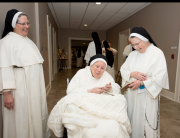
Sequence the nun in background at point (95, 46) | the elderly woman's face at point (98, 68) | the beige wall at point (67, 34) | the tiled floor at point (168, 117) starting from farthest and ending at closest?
the beige wall at point (67, 34)
the nun in background at point (95, 46)
the tiled floor at point (168, 117)
the elderly woman's face at point (98, 68)

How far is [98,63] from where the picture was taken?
5.82ft

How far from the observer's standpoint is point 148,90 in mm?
1574

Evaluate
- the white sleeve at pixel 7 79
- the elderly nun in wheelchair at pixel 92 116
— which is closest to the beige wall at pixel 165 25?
the elderly nun in wheelchair at pixel 92 116

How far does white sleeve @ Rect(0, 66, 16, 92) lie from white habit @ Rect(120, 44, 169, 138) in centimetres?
138

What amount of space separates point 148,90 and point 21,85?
1489 mm

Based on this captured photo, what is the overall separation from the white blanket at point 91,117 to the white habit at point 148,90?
0.27 metres

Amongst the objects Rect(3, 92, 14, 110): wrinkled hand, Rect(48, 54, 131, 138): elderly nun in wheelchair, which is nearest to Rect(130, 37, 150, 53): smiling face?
Rect(48, 54, 131, 138): elderly nun in wheelchair

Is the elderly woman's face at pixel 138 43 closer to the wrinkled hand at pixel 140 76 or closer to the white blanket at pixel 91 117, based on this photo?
the wrinkled hand at pixel 140 76

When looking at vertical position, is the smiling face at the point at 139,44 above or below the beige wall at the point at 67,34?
below

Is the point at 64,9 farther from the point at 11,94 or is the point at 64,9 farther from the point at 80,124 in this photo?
the point at 80,124

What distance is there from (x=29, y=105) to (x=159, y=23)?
4.45 metres

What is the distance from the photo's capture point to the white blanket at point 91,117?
131cm

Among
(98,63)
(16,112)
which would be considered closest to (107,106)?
(98,63)

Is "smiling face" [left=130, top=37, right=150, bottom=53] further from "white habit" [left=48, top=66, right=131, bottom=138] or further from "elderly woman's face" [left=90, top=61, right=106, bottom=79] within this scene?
"white habit" [left=48, top=66, right=131, bottom=138]
